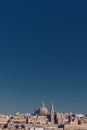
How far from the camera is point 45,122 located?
104188mm

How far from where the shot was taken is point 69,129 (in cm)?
9762

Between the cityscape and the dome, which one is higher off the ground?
the dome

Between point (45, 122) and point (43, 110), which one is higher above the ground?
point (43, 110)

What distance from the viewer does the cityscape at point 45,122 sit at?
9669 centimetres

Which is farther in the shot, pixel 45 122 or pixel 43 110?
pixel 43 110

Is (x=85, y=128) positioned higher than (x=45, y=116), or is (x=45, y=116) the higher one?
(x=45, y=116)

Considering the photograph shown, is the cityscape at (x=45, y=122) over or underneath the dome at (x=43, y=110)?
underneath

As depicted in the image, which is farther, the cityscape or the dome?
the dome

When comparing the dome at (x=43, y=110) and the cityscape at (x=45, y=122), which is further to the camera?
the dome at (x=43, y=110)

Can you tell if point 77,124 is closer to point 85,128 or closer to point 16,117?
point 85,128

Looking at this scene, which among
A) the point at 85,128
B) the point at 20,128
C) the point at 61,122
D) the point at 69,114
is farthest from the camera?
the point at 69,114

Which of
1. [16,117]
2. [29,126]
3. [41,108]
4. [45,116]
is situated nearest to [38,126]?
[29,126]

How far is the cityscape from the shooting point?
317 ft

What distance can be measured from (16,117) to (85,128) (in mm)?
14691
